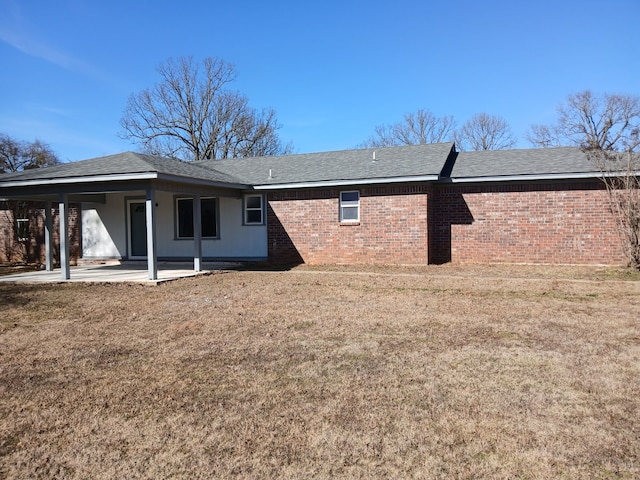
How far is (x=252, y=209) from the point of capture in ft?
53.1

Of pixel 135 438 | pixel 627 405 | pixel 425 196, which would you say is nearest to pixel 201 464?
pixel 135 438

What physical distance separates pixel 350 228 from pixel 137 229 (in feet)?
24.5

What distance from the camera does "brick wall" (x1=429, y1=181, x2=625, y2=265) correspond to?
13.3 metres

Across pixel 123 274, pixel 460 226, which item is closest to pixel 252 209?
pixel 123 274

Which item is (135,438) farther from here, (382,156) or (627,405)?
(382,156)

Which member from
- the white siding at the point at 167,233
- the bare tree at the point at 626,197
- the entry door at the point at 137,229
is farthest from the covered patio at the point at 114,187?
the bare tree at the point at 626,197

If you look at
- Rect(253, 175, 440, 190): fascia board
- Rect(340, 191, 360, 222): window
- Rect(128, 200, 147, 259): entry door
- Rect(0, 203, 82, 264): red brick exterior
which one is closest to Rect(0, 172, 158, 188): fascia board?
Rect(128, 200, 147, 259): entry door

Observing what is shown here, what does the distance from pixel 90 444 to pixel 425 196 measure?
1160cm

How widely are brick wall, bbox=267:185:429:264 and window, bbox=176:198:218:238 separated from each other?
6.63ft

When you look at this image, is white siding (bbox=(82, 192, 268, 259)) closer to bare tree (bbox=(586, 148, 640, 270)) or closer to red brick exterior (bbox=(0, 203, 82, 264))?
red brick exterior (bbox=(0, 203, 82, 264))

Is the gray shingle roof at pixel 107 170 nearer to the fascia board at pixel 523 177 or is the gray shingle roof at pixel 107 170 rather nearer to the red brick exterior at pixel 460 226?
the red brick exterior at pixel 460 226

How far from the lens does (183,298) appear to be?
9.28 m

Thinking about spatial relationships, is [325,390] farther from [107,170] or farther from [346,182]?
[346,182]

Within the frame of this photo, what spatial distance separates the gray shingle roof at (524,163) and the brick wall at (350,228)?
5.69ft
